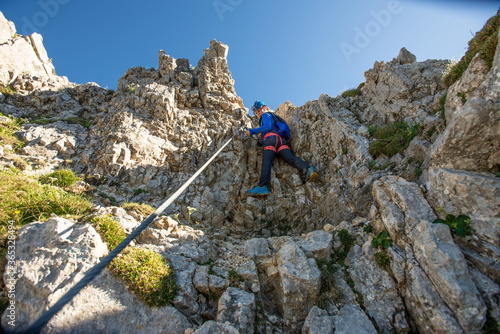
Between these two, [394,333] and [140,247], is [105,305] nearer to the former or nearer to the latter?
[140,247]

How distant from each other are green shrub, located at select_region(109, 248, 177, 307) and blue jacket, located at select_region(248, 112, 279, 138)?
332 inches

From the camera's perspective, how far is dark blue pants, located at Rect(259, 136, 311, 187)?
1109 centimetres

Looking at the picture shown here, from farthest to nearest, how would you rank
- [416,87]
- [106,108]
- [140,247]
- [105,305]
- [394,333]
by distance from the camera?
[106,108], [416,87], [140,247], [394,333], [105,305]

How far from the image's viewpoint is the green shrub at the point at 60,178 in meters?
7.53

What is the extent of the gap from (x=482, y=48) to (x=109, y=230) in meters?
11.9

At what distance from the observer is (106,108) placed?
12.8 metres

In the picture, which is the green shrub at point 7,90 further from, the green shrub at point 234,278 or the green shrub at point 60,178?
the green shrub at point 234,278

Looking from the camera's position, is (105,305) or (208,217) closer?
(105,305)

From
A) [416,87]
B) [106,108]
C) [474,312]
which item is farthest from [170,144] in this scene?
[416,87]

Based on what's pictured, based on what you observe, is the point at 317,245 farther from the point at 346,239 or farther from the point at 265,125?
the point at 265,125

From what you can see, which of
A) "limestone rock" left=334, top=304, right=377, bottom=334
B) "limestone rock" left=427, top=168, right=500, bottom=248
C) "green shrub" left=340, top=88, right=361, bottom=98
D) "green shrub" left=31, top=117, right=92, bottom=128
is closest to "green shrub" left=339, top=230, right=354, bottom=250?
"limestone rock" left=334, top=304, right=377, bottom=334

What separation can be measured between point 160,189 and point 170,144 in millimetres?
2667

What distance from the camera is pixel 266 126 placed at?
12.6 meters

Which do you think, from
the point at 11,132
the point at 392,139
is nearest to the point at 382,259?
the point at 392,139
